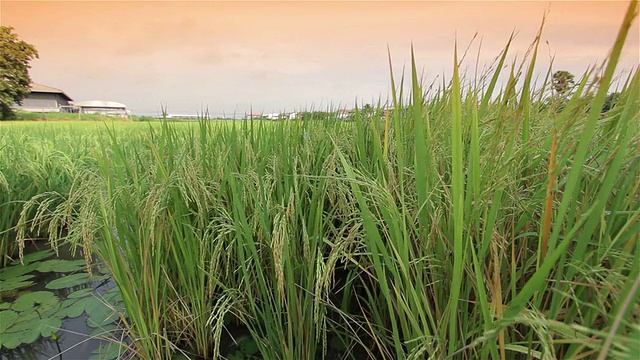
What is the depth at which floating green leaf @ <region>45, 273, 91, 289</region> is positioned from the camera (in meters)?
1.90

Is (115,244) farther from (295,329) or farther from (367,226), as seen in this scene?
(367,226)

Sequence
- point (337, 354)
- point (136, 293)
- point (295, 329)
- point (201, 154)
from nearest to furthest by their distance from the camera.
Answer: point (295, 329) < point (136, 293) < point (337, 354) < point (201, 154)

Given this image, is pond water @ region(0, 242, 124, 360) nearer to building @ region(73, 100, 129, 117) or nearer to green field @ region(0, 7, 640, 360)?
green field @ region(0, 7, 640, 360)

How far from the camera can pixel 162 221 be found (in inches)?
44.9

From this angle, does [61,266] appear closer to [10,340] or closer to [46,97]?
[10,340]

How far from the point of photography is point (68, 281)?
6.39 feet

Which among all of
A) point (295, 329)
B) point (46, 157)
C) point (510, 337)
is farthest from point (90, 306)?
point (510, 337)

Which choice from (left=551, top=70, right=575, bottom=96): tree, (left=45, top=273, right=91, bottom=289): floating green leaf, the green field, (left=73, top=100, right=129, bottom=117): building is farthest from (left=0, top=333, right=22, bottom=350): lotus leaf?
(left=551, top=70, right=575, bottom=96): tree

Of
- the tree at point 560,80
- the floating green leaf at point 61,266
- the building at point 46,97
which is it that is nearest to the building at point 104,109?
the floating green leaf at point 61,266

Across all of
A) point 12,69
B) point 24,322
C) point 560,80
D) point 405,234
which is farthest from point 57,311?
point 12,69

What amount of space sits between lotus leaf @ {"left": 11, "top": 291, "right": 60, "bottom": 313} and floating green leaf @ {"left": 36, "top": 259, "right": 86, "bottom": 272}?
0.29 m

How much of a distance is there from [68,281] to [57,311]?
13.0 inches

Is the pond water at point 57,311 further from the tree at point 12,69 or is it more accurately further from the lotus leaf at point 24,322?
the tree at point 12,69

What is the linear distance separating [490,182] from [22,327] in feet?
7.34
